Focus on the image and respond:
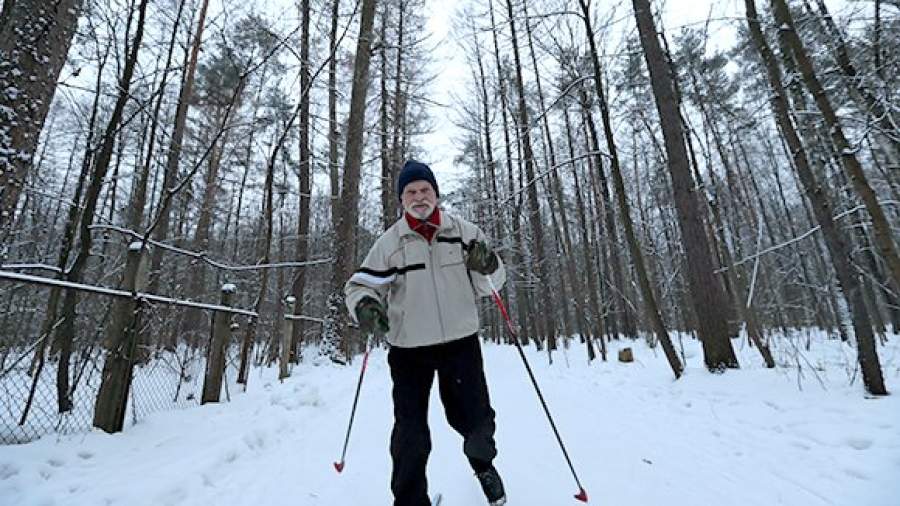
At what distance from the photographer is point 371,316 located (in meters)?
2.28

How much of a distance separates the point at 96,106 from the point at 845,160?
37.2 feet

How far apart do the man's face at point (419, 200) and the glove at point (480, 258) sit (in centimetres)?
34

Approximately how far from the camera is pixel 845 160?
12.2 feet

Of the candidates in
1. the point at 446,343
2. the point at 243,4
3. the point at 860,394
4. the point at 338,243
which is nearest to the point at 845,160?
the point at 860,394

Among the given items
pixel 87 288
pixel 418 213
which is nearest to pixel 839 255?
pixel 418 213

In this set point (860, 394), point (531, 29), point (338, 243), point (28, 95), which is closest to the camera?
point (28, 95)

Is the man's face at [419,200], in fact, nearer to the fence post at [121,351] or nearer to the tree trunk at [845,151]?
the fence post at [121,351]

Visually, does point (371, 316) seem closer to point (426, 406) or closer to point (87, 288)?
point (426, 406)

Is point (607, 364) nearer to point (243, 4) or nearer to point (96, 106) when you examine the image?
point (243, 4)

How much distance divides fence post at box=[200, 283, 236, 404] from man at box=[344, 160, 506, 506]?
3623 mm

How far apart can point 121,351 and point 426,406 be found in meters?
3.06

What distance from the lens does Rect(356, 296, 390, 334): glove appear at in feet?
7.43

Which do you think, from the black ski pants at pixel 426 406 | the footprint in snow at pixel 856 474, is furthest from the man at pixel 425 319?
the footprint in snow at pixel 856 474

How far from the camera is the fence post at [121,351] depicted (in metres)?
3.48
